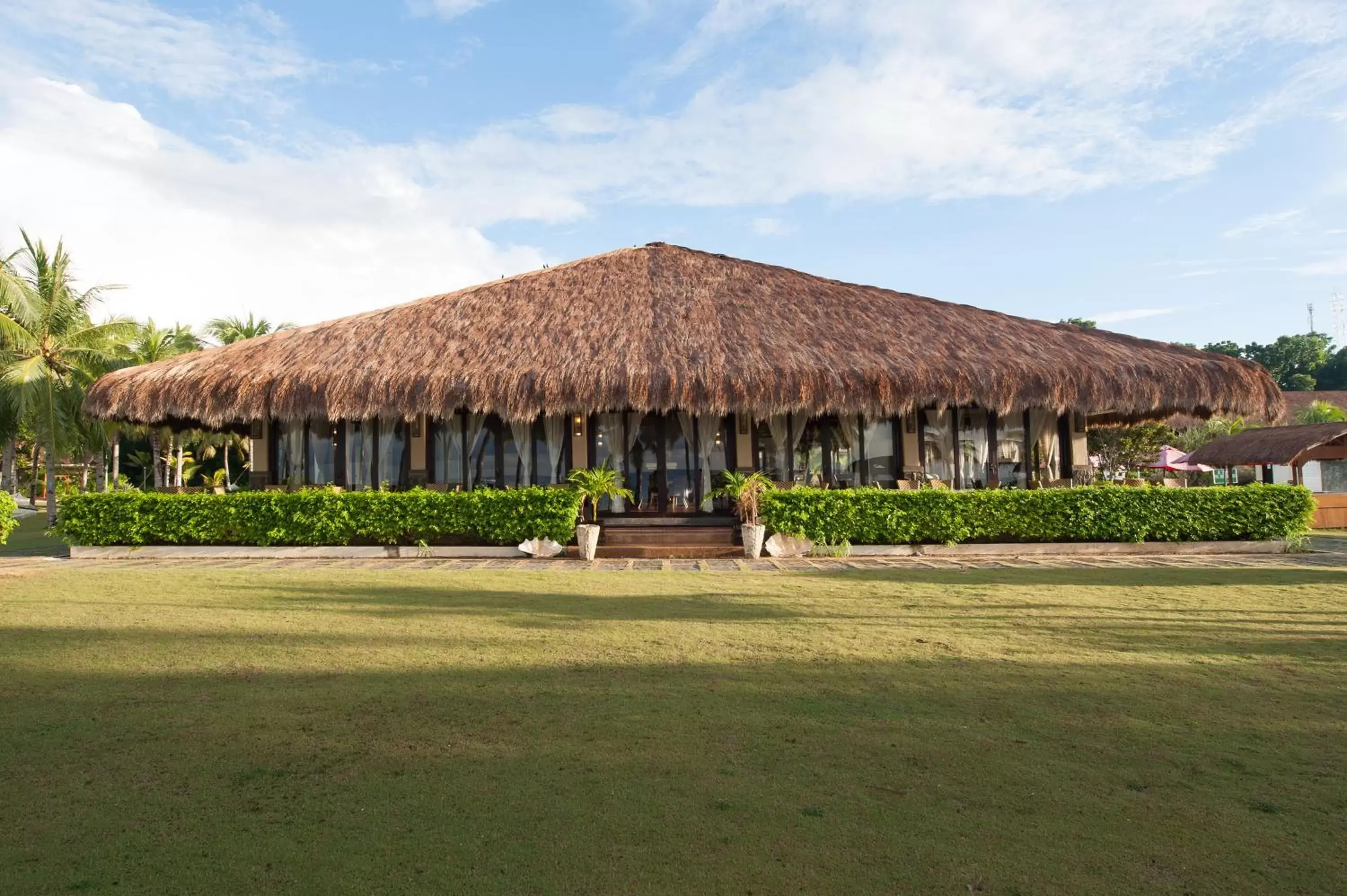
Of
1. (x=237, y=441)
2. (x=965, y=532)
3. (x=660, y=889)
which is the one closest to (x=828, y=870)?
(x=660, y=889)

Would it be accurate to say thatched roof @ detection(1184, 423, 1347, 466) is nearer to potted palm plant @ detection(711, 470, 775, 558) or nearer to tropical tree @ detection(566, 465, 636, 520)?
potted palm plant @ detection(711, 470, 775, 558)

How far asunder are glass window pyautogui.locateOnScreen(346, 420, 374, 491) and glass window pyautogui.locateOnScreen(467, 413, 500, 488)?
1879mm

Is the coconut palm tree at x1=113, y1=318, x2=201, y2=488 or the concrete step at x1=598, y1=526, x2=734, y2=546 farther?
the coconut palm tree at x1=113, y1=318, x2=201, y2=488

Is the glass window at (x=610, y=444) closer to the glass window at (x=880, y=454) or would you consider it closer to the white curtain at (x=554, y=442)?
the white curtain at (x=554, y=442)

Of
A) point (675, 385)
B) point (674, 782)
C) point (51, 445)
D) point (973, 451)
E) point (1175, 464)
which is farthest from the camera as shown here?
point (1175, 464)

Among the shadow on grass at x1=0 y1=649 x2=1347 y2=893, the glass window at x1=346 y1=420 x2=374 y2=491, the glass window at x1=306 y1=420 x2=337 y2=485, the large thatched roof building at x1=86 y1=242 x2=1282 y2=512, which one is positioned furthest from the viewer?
the glass window at x1=306 y1=420 x2=337 y2=485

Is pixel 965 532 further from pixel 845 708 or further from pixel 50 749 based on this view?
pixel 50 749

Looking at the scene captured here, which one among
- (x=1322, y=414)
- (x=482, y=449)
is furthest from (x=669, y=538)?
(x=1322, y=414)

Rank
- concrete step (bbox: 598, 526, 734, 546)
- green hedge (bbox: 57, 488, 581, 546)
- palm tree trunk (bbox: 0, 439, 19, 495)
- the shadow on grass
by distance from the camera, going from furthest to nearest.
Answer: palm tree trunk (bbox: 0, 439, 19, 495) → concrete step (bbox: 598, 526, 734, 546) → green hedge (bbox: 57, 488, 581, 546) → the shadow on grass

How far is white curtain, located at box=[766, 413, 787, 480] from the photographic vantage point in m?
14.8

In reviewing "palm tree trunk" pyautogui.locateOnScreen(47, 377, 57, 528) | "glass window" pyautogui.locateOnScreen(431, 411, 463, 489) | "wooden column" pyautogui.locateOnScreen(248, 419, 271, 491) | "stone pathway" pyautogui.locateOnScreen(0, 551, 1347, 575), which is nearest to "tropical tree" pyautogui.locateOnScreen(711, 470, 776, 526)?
"stone pathway" pyautogui.locateOnScreen(0, 551, 1347, 575)

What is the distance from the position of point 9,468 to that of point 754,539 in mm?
31972

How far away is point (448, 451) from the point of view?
1511 centimetres

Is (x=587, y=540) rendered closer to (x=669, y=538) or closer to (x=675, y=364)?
(x=669, y=538)
